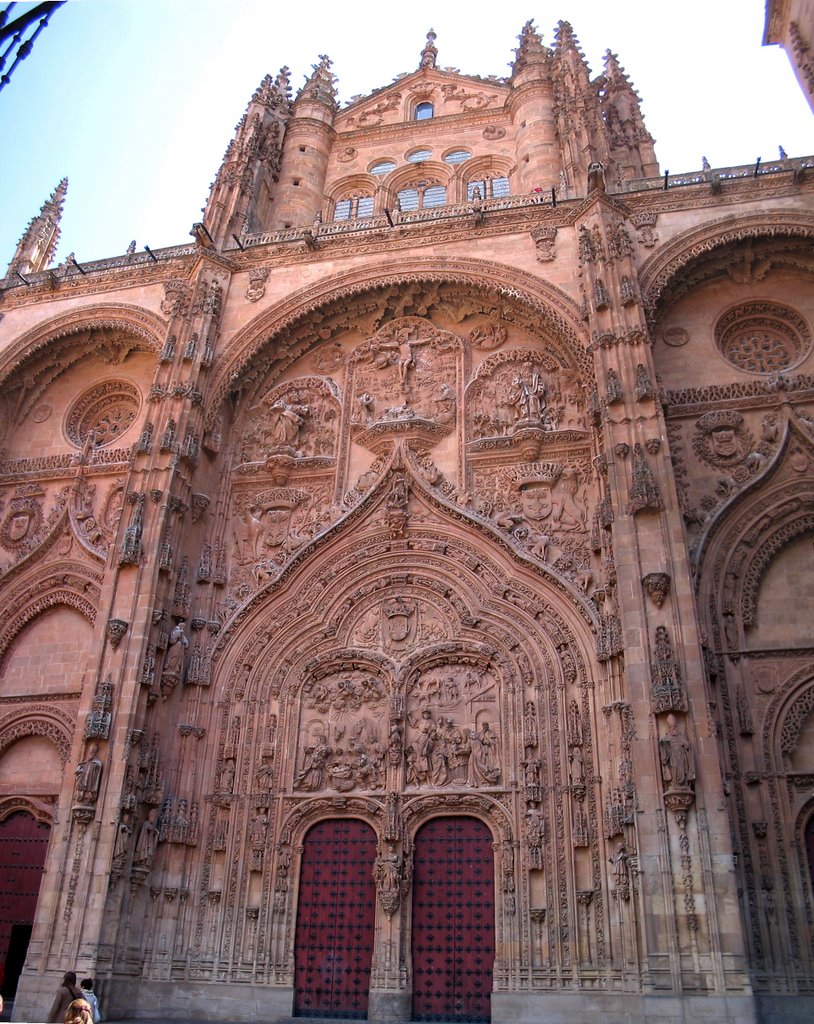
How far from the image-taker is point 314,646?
52.3ft

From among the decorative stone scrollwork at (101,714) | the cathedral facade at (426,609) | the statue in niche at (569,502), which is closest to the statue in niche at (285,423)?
the cathedral facade at (426,609)

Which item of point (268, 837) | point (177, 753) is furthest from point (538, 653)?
point (177, 753)

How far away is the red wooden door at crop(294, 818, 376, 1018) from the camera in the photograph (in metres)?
13.5

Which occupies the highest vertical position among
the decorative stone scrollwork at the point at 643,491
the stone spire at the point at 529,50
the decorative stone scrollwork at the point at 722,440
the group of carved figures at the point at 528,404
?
the stone spire at the point at 529,50

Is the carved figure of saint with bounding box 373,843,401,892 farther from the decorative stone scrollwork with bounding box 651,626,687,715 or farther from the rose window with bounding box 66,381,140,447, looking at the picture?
the rose window with bounding box 66,381,140,447

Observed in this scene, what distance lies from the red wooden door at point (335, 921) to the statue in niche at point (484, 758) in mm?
1952

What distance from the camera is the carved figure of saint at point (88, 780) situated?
13422 millimetres

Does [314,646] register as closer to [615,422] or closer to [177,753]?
[177,753]

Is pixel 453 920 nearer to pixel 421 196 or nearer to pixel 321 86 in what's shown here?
pixel 421 196

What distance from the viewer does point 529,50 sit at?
24781 mm

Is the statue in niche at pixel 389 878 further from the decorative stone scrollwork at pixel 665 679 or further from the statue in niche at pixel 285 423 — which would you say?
the statue in niche at pixel 285 423

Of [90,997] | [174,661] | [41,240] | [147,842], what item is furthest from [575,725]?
[41,240]

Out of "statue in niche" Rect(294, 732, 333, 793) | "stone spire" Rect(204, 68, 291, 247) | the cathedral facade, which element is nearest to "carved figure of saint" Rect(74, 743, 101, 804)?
the cathedral facade

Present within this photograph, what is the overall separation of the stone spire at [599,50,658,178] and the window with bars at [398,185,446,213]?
4511 millimetres
